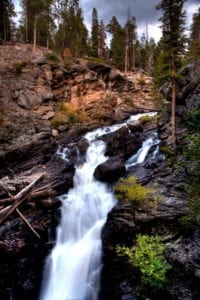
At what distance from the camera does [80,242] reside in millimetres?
13016

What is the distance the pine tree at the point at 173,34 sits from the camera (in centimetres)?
1827

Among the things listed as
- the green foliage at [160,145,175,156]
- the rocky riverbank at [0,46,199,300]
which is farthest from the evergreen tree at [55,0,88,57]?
the green foliage at [160,145,175,156]

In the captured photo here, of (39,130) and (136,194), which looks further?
(39,130)

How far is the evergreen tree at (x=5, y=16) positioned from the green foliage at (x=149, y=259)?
136 feet

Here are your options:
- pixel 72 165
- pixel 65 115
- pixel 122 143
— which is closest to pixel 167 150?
pixel 122 143

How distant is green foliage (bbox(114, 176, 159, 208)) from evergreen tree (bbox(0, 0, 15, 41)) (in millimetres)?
37676

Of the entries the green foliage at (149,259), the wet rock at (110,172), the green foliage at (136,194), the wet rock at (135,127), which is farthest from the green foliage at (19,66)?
the green foliage at (149,259)

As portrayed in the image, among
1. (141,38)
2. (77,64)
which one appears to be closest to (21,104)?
(77,64)

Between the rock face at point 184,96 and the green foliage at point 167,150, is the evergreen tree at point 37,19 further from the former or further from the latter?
the green foliage at point 167,150

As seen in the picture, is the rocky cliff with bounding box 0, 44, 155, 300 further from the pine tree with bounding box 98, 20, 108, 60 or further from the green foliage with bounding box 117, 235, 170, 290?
the pine tree with bounding box 98, 20, 108, 60

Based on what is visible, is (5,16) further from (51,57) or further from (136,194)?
(136,194)

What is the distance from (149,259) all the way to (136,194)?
3.65 metres

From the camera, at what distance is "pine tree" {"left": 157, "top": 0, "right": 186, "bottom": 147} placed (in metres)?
18.3

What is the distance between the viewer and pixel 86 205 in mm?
15023
